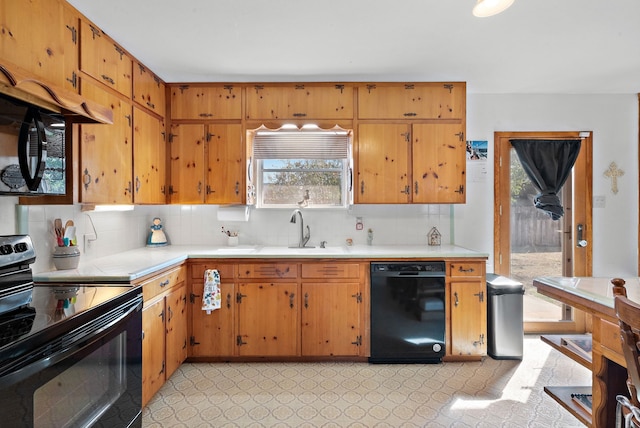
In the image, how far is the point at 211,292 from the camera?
2.88 m

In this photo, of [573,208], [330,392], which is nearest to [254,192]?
[330,392]

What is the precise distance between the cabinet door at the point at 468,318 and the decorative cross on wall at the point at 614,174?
1.98m

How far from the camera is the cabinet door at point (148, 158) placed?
2.76m

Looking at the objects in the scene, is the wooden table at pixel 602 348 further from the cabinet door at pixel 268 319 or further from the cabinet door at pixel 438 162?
the cabinet door at pixel 268 319

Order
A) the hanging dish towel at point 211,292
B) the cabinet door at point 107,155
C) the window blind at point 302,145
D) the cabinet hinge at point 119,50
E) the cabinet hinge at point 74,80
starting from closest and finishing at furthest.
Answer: the cabinet hinge at point 74,80
the cabinet door at point 107,155
the cabinet hinge at point 119,50
the hanging dish towel at point 211,292
the window blind at point 302,145

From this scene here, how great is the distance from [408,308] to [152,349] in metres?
1.95

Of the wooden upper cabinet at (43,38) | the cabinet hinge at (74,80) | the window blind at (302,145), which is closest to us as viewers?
the wooden upper cabinet at (43,38)

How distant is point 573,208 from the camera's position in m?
3.66

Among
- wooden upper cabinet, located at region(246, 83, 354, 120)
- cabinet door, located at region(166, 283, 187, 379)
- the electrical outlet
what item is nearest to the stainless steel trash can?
wooden upper cabinet, located at region(246, 83, 354, 120)

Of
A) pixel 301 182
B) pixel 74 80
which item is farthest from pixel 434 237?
pixel 74 80

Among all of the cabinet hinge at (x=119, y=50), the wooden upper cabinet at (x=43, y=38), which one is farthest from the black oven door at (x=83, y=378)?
the cabinet hinge at (x=119, y=50)

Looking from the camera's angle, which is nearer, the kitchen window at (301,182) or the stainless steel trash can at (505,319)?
the stainless steel trash can at (505,319)

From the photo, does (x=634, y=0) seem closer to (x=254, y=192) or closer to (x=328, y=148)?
(x=328, y=148)

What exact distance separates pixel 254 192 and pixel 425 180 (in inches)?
65.7
